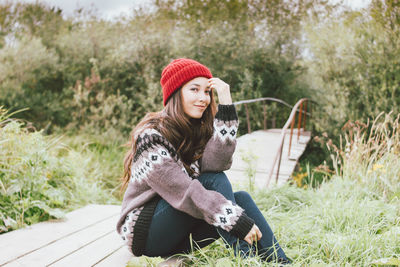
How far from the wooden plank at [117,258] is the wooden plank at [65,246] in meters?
0.17

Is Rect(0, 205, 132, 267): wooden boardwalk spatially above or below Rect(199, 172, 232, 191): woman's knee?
below

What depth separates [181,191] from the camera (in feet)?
5.64

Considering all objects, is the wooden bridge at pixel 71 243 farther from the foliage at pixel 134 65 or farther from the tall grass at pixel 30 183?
the foliage at pixel 134 65

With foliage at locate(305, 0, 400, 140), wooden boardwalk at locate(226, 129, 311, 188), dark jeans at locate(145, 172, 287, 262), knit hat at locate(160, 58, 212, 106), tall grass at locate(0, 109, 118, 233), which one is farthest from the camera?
foliage at locate(305, 0, 400, 140)

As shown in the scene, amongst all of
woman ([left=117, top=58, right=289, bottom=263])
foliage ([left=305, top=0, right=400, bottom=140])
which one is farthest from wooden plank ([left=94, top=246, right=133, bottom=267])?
foliage ([left=305, top=0, right=400, bottom=140])

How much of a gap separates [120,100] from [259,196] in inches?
247

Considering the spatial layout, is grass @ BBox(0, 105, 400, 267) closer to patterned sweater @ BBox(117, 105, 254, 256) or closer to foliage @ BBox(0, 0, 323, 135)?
patterned sweater @ BBox(117, 105, 254, 256)

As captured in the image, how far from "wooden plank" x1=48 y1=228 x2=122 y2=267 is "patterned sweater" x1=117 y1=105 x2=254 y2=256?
0.25 metres

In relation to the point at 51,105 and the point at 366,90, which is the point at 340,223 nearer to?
the point at 366,90

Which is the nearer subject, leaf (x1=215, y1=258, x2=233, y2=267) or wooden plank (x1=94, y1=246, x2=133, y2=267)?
leaf (x1=215, y1=258, x2=233, y2=267)

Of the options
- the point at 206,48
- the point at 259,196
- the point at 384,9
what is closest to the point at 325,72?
the point at 384,9

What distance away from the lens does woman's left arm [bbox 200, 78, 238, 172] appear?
6.36 ft

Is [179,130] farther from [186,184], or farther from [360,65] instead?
[360,65]

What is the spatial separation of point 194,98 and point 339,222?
1361 millimetres
